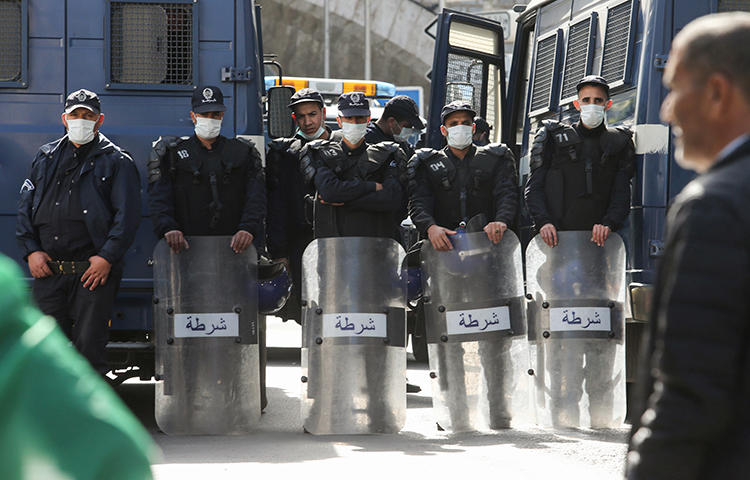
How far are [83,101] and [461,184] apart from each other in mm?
2425

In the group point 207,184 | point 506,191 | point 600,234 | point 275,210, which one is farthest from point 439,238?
point 207,184

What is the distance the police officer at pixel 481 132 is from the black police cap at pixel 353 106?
237 cm

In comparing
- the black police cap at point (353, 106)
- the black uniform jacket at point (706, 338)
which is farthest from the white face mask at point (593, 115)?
the black uniform jacket at point (706, 338)

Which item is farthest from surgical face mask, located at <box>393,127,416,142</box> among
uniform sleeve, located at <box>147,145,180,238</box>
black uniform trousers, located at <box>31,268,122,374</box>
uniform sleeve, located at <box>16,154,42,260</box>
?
uniform sleeve, located at <box>16,154,42,260</box>

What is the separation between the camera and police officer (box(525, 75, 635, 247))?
805cm

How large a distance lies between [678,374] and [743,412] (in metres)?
0.14

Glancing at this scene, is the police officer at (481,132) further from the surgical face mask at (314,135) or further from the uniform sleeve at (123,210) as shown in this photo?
the uniform sleeve at (123,210)

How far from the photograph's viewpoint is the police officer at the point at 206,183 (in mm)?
7945

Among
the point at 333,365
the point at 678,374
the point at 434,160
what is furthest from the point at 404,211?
the point at 678,374

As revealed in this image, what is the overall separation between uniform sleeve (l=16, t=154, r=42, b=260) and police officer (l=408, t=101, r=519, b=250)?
2.33 meters

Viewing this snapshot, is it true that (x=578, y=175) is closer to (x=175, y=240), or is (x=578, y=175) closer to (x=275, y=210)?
(x=275, y=210)

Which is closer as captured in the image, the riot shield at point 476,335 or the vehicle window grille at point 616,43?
the riot shield at point 476,335

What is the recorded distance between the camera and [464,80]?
1113cm

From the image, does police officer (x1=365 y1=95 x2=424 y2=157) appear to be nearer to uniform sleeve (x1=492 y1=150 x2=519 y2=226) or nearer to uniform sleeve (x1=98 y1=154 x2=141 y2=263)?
uniform sleeve (x1=492 y1=150 x2=519 y2=226)
